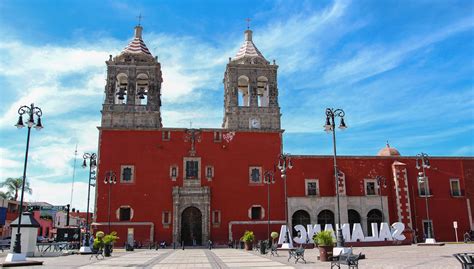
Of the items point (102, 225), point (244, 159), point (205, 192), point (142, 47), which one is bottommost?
point (102, 225)

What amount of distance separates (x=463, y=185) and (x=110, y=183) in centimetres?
2936

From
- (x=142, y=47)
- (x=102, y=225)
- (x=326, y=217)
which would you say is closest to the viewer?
(x=102, y=225)

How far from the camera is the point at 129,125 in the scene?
34.2 m

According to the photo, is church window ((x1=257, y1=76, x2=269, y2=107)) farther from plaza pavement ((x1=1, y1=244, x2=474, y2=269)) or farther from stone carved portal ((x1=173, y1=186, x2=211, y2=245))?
plaza pavement ((x1=1, y1=244, x2=474, y2=269))

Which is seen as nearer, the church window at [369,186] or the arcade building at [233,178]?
the arcade building at [233,178]

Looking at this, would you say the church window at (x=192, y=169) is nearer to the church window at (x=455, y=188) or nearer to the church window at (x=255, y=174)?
the church window at (x=255, y=174)

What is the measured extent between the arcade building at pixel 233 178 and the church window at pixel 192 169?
8 centimetres

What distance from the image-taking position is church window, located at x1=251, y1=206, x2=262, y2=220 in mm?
33188

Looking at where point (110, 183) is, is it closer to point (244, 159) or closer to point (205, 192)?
point (205, 192)

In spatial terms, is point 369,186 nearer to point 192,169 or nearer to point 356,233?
point 356,233

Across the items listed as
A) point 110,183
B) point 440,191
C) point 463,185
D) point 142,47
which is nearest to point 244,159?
point 110,183

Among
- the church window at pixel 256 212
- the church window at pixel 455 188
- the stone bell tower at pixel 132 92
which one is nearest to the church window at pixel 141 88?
the stone bell tower at pixel 132 92

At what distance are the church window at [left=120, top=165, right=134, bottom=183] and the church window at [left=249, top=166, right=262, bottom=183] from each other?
9508mm

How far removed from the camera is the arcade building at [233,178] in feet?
107
